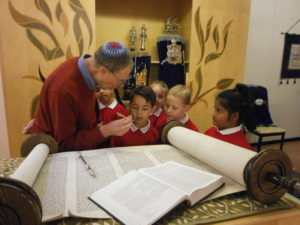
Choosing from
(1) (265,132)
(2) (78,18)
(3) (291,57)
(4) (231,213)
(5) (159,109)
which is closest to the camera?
(4) (231,213)

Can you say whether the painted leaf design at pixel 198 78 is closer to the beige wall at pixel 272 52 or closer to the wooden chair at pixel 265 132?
the wooden chair at pixel 265 132

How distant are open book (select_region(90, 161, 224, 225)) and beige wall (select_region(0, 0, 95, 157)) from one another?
1782 millimetres

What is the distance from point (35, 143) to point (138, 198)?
57 cm

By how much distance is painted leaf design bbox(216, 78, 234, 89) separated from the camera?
282cm

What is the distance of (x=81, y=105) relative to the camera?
115 centimetres

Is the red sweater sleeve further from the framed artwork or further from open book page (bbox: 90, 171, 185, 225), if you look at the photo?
the framed artwork

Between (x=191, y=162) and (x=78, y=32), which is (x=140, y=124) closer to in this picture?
(x=191, y=162)

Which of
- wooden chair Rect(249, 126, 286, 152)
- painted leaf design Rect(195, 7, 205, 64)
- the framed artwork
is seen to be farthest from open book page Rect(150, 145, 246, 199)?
the framed artwork

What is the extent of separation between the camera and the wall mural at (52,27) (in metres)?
2.06

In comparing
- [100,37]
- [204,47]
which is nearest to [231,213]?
[204,47]

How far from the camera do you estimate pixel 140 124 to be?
1.50m

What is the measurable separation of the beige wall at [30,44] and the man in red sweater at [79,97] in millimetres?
1147

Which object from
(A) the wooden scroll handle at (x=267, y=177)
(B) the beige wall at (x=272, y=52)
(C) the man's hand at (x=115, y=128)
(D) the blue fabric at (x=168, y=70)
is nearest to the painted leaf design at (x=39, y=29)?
(D) the blue fabric at (x=168, y=70)

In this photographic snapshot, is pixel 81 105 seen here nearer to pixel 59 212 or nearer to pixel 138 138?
pixel 138 138
